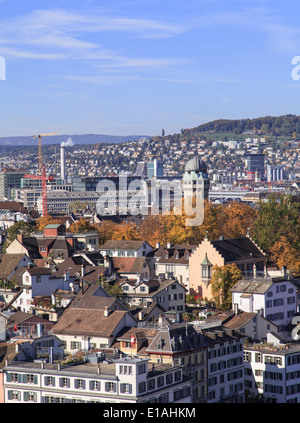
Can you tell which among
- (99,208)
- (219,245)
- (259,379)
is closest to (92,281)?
(219,245)

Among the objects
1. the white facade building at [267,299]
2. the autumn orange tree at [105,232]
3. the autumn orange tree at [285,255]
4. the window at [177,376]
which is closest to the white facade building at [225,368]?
the window at [177,376]

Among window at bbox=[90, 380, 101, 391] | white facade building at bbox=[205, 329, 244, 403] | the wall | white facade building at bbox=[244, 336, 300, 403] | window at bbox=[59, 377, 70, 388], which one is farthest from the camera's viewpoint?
the wall

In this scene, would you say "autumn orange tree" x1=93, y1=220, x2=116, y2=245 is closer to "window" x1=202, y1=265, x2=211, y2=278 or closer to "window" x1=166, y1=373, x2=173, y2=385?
"window" x1=202, y1=265, x2=211, y2=278

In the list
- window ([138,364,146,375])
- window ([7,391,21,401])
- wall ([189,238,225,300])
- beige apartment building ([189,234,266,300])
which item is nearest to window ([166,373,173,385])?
window ([138,364,146,375])

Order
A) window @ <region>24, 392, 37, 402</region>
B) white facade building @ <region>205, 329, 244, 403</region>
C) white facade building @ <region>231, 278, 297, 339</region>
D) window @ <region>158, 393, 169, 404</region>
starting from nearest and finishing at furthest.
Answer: window @ <region>158, 393, 169, 404</region> → window @ <region>24, 392, 37, 402</region> → white facade building @ <region>205, 329, 244, 403</region> → white facade building @ <region>231, 278, 297, 339</region>

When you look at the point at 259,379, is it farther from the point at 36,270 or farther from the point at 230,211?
the point at 230,211

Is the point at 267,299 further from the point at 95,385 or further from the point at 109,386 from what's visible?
the point at 109,386

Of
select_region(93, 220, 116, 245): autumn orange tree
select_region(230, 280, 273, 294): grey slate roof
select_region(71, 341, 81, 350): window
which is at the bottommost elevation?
select_region(71, 341, 81, 350): window

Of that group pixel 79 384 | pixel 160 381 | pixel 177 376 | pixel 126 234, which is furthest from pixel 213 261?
pixel 79 384

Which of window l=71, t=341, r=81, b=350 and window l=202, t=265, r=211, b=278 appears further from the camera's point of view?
window l=202, t=265, r=211, b=278
